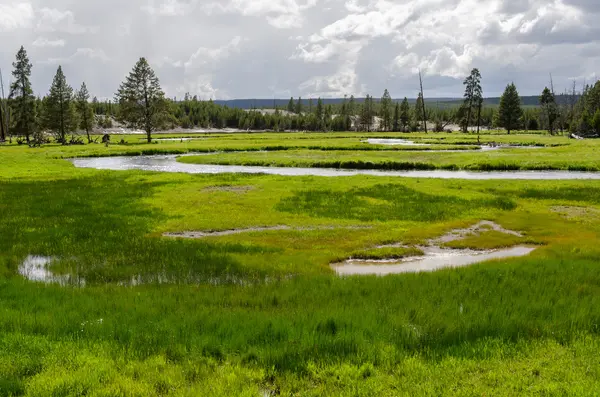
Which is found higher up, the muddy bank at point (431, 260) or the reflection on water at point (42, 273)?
the reflection on water at point (42, 273)

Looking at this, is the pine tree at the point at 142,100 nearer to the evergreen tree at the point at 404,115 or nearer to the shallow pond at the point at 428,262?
the shallow pond at the point at 428,262

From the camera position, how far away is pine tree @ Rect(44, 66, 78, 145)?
97.9 metres

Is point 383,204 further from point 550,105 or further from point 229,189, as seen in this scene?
point 550,105

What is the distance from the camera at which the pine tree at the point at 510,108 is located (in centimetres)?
14150

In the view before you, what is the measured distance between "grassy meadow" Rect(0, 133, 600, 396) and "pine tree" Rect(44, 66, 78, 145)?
267 ft

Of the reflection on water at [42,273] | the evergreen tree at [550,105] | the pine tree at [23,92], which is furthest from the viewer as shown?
the evergreen tree at [550,105]

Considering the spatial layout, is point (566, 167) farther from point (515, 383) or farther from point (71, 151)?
point (71, 151)

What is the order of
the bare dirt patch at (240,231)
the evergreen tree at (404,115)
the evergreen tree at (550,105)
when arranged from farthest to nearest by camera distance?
the evergreen tree at (404,115), the evergreen tree at (550,105), the bare dirt patch at (240,231)

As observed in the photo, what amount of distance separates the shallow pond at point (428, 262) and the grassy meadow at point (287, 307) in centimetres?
77

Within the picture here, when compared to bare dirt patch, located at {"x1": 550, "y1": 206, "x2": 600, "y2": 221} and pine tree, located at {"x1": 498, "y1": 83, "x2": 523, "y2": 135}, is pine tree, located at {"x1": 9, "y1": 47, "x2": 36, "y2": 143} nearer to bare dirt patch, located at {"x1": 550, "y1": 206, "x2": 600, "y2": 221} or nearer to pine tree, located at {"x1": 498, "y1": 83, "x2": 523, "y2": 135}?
bare dirt patch, located at {"x1": 550, "y1": 206, "x2": 600, "y2": 221}

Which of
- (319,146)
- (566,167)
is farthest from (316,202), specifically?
(319,146)

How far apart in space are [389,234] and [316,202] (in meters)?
8.88

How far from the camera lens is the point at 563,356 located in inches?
328

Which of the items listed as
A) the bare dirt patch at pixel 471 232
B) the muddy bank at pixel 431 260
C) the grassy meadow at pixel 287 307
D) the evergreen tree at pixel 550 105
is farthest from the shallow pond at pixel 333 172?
the evergreen tree at pixel 550 105
